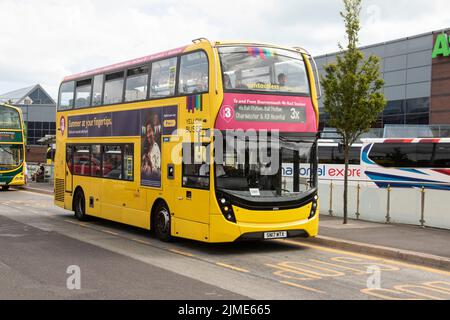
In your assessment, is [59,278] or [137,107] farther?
[137,107]

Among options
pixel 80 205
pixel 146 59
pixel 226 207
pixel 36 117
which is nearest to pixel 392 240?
pixel 226 207

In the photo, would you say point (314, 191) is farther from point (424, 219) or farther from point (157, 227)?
point (424, 219)

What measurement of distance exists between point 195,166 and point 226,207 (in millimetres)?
1069

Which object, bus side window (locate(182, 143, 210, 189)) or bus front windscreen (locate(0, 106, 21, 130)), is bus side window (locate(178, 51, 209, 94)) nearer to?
bus side window (locate(182, 143, 210, 189))

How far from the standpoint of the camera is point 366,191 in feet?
52.0

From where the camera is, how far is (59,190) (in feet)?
57.3

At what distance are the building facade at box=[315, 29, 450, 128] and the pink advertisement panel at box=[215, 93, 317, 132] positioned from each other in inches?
1291

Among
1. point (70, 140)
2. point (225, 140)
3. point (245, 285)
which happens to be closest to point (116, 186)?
point (70, 140)

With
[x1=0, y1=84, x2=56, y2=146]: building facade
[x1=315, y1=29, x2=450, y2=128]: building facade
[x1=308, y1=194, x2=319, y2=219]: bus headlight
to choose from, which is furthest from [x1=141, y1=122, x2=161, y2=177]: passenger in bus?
[x1=0, y1=84, x2=56, y2=146]: building facade

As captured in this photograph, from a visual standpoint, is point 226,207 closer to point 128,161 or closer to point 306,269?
point 306,269

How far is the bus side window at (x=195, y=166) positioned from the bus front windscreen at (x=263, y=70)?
127cm

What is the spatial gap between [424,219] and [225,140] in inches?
255

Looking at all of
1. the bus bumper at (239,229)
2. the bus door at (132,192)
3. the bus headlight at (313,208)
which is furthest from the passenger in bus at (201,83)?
the bus headlight at (313,208)
